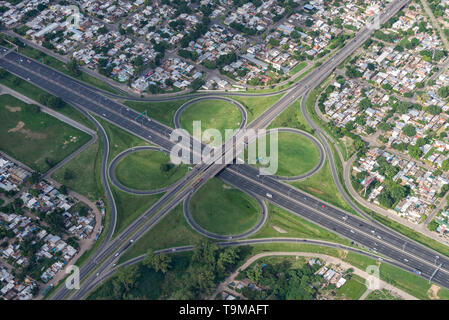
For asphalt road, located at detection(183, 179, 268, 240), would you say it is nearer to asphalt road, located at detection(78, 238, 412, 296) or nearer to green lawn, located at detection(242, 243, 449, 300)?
asphalt road, located at detection(78, 238, 412, 296)

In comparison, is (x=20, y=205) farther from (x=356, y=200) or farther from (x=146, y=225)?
(x=356, y=200)

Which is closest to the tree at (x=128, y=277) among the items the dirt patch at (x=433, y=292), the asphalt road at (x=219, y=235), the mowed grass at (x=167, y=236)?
the mowed grass at (x=167, y=236)

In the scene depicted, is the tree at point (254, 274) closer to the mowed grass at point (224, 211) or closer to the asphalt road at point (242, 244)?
the asphalt road at point (242, 244)

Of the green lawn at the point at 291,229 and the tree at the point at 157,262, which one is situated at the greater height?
the green lawn at the point at 291,229

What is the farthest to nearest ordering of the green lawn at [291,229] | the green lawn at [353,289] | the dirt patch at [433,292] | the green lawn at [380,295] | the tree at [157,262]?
1. the green lawn at [291,229]
2. the tree at [157,262]
3. the green lawn at [353,289]
4. the dirt patch at [433,292]
5. the green lawn at [380,295]

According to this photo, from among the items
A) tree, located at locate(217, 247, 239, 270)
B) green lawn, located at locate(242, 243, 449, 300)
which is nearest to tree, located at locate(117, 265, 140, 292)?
tree, located at locate(217, 247, 239, 270)
